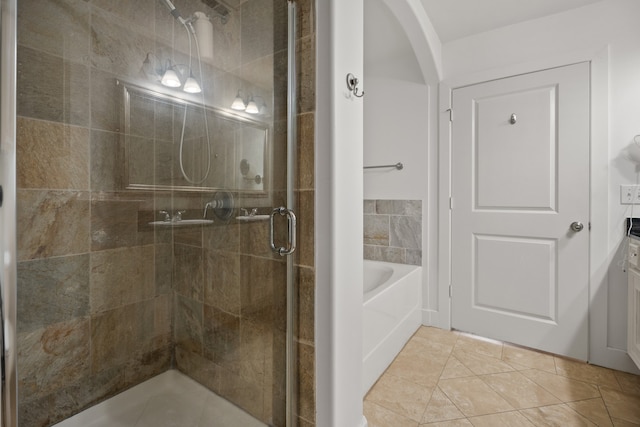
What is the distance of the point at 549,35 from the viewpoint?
6.95 feet

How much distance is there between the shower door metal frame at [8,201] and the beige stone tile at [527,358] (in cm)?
242

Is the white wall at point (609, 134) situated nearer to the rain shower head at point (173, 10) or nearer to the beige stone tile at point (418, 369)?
the beige stone tile at point (418, 369)

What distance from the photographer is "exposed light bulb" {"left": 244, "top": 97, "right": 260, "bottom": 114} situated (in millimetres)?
1077

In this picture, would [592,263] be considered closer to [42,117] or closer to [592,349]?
[592,349]

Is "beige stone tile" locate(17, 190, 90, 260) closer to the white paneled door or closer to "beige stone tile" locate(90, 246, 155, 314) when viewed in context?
"beige stone tile" locate(90, 246, 155, 314)

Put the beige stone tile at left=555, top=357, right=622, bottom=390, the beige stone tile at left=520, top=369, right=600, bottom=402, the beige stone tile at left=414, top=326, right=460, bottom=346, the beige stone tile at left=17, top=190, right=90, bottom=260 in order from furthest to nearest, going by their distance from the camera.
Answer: the beige stone tile at left=414, top=326, right=460, bottom=346, the beige stone tile at left=555, top=357, right=622, bottom=390, the beige stone tile at left=520, top=369, right=600, bottom=402, the beige stone tile at left=17, top=190, right=90, bottom=260

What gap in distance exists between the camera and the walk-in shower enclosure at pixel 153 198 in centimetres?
92

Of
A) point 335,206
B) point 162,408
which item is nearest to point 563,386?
point 335,206

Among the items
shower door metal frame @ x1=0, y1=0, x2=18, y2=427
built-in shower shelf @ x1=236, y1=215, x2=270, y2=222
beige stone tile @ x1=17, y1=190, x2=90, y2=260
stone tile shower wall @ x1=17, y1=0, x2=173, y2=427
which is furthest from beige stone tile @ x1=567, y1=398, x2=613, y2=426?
beige stone tile @ x1=17, y1=190, x2=90, y2=260

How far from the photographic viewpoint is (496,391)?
170cm

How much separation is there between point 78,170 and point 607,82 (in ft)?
9.43

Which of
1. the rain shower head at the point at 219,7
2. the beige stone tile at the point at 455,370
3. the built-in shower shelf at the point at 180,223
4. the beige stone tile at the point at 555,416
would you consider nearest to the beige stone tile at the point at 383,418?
the beige stone tile at the point at 455,370

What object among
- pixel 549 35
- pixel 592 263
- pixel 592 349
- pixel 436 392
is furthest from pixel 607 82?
pixel 436 392

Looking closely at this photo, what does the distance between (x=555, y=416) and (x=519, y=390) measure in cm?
21
